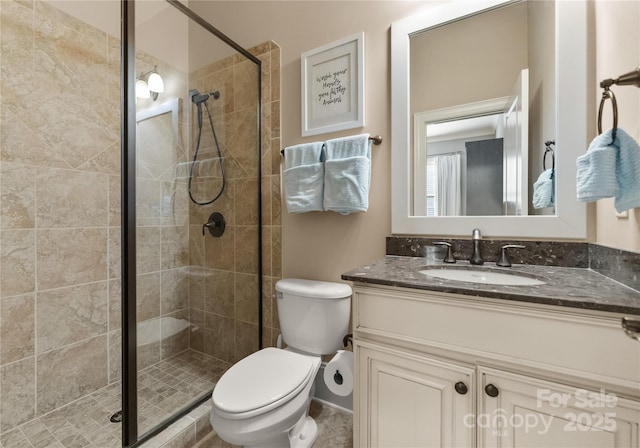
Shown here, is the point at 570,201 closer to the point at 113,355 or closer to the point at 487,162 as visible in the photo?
the point at 487,162

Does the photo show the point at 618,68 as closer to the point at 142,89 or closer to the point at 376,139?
the point at 376,139

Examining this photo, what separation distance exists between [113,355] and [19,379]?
0.38m

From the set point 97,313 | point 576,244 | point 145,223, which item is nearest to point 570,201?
point 576,244

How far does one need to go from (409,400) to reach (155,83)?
5.90ft

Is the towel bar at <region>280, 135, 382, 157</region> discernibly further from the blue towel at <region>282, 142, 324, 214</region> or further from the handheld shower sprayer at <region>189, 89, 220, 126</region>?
the handheld shower sprayer at <region>189, 89, 220, 126</region>

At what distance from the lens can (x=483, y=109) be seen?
46.1 inches

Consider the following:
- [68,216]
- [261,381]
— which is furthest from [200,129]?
[261,381]

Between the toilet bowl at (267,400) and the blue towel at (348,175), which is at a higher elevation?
the blue towel at (348,175)

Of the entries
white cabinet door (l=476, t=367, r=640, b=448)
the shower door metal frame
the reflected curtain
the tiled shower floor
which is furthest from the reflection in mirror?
the tiled shower floor

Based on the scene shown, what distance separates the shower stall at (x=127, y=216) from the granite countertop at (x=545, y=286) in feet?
2.91

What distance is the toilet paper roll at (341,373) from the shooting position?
1.21 meters

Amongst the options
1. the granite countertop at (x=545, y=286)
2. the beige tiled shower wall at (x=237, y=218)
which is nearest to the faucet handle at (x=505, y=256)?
the granite countertop at (x=545, y=286)

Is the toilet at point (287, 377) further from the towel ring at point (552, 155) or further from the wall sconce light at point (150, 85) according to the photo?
the wall sconce light at point (150, 85)

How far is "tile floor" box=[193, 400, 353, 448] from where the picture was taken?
1.23 metres
